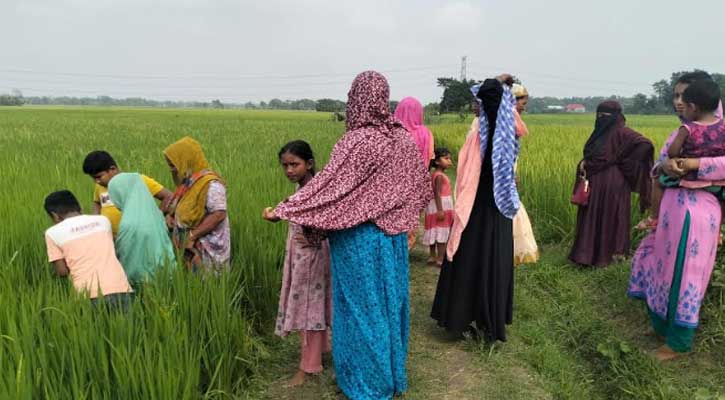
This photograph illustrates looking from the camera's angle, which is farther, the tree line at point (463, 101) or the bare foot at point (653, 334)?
the tree line at point (463, 101)

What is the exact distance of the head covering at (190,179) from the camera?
3096 mm

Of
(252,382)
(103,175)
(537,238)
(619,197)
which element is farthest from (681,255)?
(103,175)

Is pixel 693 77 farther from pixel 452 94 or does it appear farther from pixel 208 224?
pixel 452 94

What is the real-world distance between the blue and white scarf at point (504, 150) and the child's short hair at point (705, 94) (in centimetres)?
99

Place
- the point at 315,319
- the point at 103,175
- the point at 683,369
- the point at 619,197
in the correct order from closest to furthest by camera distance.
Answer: the point at 315,319, the point at 683,369, the point at 103,175, the point at 619,197

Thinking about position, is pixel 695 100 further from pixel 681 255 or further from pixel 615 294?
pixel 615 294

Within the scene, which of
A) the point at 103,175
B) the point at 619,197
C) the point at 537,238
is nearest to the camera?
the point at 103,175

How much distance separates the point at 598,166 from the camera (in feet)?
15.2

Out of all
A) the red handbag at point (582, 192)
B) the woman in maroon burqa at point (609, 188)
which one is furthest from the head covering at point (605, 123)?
the red handbag at point (582, 192)

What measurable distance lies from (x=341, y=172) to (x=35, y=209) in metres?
3.02

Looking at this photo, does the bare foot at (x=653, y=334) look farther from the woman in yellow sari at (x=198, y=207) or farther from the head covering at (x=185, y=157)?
the head covering at (x=185, y=157)

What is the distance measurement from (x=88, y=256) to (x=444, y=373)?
6.85ft

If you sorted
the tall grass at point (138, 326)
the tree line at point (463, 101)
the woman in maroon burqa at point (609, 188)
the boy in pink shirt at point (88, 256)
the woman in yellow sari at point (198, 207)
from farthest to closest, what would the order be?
1. the tree line at point (463, 101)
2. the woman in maroon burqa at point (609, 188)
3. the woman in yellow sari at point (198, 207)
4. the boy in pink shirt at point (88, 256)
5. the tall grass at point (138, 326)

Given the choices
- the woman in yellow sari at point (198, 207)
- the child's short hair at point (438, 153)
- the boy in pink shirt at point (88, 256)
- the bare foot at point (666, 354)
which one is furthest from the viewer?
the child's short hair at point (438, 153)
